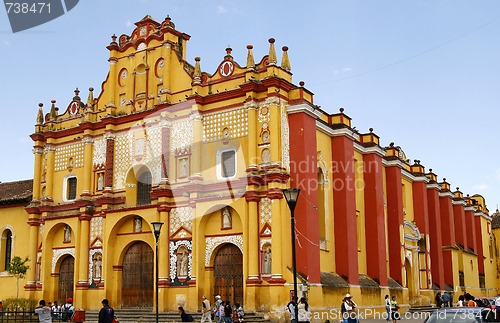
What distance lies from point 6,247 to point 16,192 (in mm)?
3610

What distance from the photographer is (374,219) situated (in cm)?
3378

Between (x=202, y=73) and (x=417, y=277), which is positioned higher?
(x=202, y=73)

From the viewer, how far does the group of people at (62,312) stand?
16.1m

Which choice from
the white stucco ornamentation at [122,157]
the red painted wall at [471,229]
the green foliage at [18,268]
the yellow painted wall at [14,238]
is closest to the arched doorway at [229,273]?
the white stucco ornamentation at [122,157]

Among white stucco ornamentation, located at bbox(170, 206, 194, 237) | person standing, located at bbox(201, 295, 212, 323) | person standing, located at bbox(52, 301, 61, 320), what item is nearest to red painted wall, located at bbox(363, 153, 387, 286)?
white stucco ornamentation, located at bbox(170, 206, 194, 237)

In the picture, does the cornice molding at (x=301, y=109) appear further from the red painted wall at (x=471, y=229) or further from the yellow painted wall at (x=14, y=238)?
the red painted wall at (x=471, y=229)

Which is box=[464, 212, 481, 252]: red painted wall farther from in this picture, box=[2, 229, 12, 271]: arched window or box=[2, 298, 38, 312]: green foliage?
box=[2, 229, 12, 271]: arched window

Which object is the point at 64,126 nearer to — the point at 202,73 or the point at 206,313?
the point at 202,73

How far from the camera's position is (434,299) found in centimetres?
3991

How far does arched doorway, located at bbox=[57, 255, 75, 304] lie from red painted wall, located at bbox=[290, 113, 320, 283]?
1367 centimetres

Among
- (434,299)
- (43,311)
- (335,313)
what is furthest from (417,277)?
(43,311)

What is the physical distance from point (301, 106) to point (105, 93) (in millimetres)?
12588

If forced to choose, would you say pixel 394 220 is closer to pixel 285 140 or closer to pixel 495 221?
pixel 285 140

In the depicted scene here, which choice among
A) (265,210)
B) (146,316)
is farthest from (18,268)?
Answer: (265,210)
